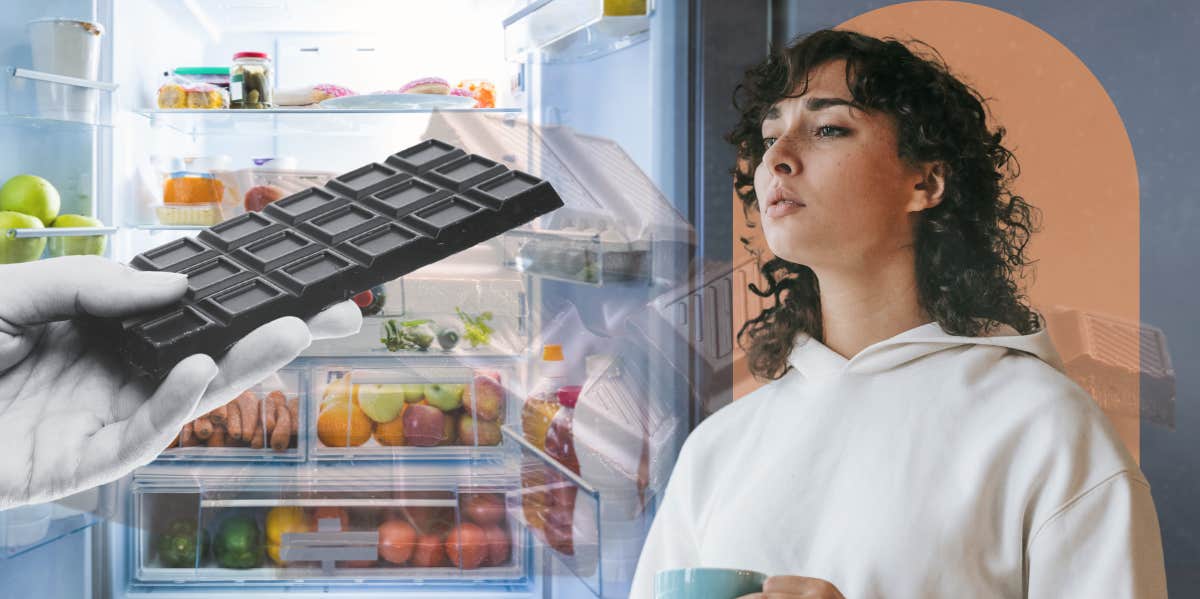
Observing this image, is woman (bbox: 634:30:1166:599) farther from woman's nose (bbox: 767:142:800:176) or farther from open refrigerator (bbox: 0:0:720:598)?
open refrigerator (bbox: 0:0:720:598)

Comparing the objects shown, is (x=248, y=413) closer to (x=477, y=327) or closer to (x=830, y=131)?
(x=477, y=327)

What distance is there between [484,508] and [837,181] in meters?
0.57

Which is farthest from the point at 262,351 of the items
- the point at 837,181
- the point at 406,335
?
the point at 837,181

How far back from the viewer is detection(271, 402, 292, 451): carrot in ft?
3.52

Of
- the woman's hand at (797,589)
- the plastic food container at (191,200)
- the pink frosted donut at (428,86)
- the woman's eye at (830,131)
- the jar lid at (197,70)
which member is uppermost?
the jar lid at (197,70)

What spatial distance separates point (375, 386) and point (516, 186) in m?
0.32

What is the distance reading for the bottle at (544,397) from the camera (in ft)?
3.42

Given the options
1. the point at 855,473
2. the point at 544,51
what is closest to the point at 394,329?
the point at 544,51

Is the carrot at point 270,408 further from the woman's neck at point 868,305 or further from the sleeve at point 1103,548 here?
the sleeve at point 1103,548

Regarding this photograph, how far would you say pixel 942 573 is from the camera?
0.69 metres

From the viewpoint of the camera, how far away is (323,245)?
88 centimetres

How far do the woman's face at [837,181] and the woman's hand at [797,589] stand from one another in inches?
10.5

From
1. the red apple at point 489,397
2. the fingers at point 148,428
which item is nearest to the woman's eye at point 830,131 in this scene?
the red apple at point 489,397

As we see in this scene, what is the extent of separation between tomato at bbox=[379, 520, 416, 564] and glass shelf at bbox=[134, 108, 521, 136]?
0.47 metres
